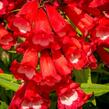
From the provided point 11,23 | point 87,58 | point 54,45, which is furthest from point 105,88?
point 11,23

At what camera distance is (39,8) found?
1891mm

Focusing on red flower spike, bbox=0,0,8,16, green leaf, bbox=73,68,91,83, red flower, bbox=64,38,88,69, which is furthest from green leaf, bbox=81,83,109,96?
red flower spike, bbox=0,0,8,16

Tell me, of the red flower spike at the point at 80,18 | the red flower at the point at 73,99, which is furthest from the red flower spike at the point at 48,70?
the red flower spike at the point at 80,18

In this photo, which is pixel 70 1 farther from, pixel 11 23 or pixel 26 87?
pixel 26 87

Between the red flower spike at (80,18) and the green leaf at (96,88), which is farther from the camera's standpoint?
the green leaf at (96,88)

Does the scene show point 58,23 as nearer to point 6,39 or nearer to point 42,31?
point 42,31

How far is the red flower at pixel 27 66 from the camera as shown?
1.82m

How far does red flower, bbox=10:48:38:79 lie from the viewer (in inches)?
71.5

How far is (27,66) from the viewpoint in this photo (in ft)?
6.14

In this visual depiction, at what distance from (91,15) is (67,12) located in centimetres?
11

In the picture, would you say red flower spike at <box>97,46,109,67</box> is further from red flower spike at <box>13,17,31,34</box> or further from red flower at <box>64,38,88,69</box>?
red flower spike at <box>13,17,31,34</box>

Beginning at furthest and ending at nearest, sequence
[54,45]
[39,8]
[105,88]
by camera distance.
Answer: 1. [105,88]
2. [39,8]
3. [54,45]

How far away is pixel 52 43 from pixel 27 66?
0.19m

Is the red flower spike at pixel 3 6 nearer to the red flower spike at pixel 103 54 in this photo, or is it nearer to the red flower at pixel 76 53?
the red flower at pixel 76 53
